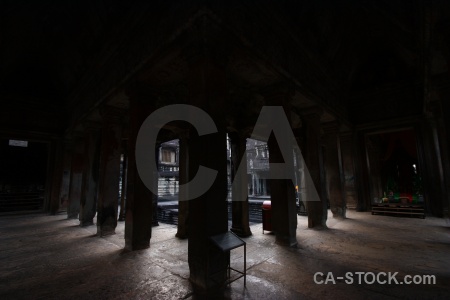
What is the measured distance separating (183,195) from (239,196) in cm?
153

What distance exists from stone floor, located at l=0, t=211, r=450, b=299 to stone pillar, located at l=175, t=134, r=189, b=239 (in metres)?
0.39

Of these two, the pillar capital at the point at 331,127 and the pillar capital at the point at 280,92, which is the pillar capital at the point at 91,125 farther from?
the pillar capital at the point at 331,127

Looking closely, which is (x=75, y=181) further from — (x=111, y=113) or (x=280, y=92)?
(x=280, y=92)

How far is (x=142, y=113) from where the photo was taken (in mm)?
4781

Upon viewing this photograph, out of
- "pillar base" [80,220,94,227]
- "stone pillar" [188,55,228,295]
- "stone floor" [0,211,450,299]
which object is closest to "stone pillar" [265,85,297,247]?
"stone floor" [0,211,450,299]

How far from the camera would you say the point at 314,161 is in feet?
21.7

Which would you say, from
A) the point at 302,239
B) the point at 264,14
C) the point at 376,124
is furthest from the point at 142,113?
the point at 376,124

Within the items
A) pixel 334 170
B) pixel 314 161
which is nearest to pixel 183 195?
pixel 314 161

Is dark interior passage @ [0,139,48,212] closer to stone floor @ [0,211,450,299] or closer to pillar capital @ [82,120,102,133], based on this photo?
stone floor @ [0,211,450,299]

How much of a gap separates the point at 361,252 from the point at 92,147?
324 inches

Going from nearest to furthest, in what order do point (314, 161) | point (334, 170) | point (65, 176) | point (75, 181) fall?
point (314, 161) → point (334, 170) → point (75, 181) → point (65, 176)

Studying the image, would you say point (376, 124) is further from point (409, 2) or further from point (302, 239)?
point (302, 239)

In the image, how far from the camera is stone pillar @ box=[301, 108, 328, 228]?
21.0ft

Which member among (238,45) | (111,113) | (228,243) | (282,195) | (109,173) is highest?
(238,45)
